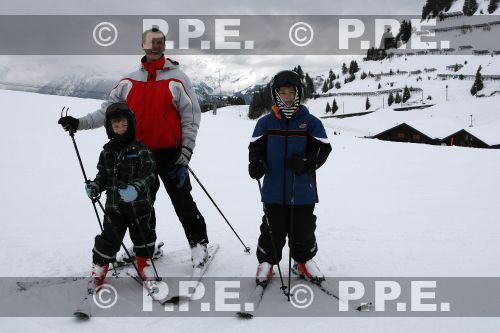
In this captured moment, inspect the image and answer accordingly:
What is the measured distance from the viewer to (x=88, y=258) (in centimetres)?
437

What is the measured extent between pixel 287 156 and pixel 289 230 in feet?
2.35

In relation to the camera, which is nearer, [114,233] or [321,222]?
[114,233]

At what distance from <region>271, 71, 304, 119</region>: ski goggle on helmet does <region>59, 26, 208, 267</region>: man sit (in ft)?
2.83

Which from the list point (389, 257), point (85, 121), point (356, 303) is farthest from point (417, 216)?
point (85, 121)

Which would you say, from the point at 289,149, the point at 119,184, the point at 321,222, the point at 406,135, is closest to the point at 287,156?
the point at 289,149

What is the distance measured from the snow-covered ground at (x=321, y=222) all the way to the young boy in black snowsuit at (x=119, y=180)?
645 millimetres

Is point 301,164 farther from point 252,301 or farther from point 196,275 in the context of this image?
point 196,275

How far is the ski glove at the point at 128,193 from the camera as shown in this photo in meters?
3.11

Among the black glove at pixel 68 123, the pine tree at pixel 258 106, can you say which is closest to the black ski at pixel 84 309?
the black glove at pixel 68 123

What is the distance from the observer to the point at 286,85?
341cm

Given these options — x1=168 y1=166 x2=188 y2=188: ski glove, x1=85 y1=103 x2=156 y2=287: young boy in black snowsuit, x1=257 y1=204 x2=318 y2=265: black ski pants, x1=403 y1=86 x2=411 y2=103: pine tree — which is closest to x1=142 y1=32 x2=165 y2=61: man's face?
x1=85 y1=103 x2=156 y2=287: young boy in black snowsuit

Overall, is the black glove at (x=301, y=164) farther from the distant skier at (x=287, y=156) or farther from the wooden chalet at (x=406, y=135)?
the wooden chalet at (x=406, y=135)
